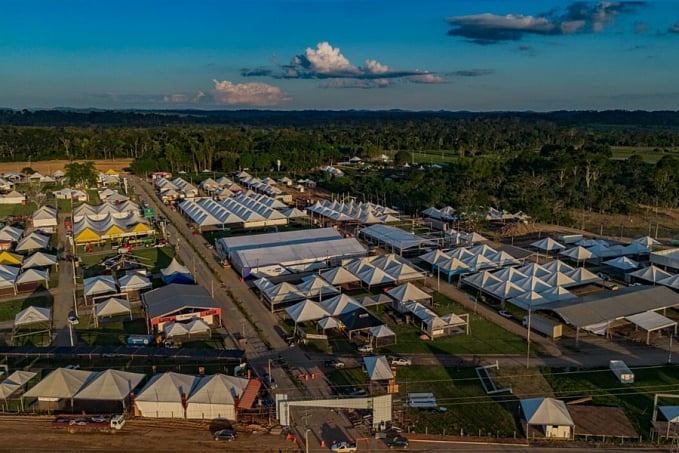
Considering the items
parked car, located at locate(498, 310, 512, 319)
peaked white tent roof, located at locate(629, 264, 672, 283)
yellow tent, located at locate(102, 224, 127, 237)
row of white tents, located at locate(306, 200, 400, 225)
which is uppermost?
row of white tents, located at locate(306, 200, 400, 225)

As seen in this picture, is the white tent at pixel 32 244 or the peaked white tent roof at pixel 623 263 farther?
the white tent at pixel 32 244

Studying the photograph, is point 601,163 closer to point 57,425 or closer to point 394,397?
point 394,397

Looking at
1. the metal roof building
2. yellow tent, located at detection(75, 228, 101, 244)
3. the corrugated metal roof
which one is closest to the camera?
the corrugated metal roof

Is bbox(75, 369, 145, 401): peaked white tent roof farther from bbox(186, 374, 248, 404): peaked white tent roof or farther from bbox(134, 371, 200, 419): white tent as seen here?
bbox(186, 374, 248, 404): peaked white tent roof

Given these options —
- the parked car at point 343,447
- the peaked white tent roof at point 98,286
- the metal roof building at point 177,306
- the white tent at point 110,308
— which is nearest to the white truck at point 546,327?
the parked car at point 343,447

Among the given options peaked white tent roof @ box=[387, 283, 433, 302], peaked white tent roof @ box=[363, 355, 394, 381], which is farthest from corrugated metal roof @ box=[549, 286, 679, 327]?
peaked white tent roof @ box=[363, 355, 394, 381]

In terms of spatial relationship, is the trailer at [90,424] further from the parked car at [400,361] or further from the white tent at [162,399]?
the parked car at [400,361]

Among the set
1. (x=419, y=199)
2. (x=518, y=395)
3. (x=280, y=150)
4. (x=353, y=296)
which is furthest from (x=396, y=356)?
(x=280, y=150)

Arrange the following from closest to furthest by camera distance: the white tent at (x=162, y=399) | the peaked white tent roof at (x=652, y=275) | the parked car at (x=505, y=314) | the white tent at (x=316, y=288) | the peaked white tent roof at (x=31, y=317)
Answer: the white tent at (x=162, y=399) < the peaked white tent roof at (x=31, y=317) < the parked car at (x=505, y=314) < the white tent at (x=316, y=288) < the peaked white tent roof at (x=652, y=275)
